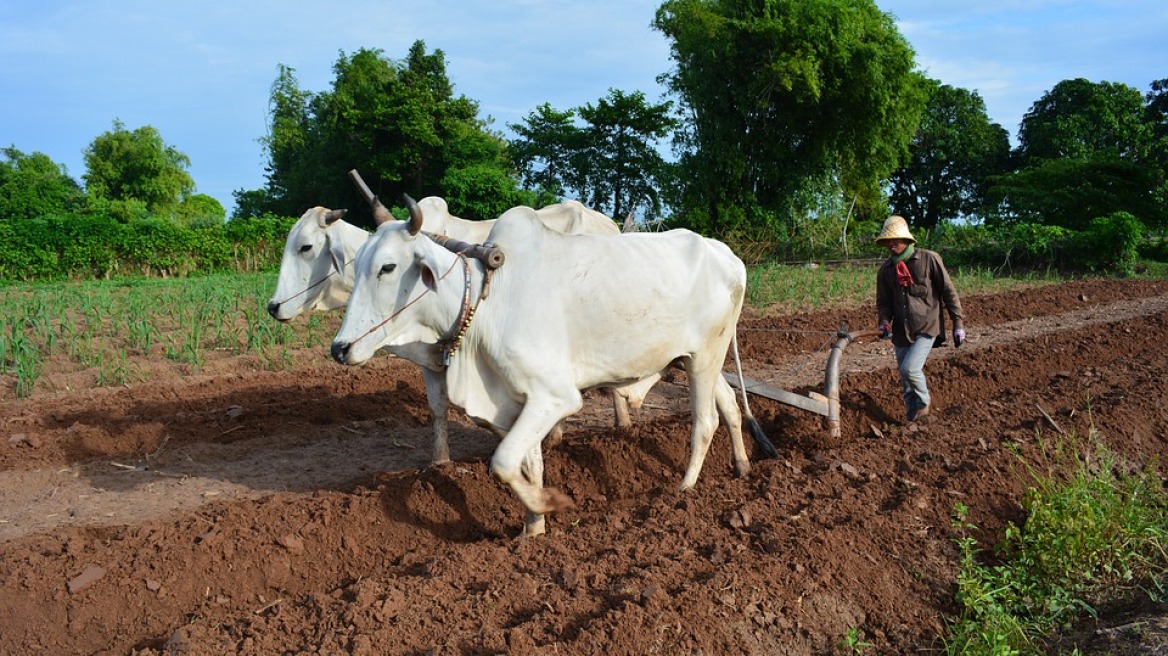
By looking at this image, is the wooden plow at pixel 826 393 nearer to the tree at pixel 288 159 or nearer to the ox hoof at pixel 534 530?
the ox hoof at pixel 534 530

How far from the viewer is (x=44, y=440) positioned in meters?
6.86

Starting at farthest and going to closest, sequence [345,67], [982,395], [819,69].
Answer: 1. [345,67]
2. [819,69]
3. [982,395]

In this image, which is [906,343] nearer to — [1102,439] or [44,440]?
[1102,439]

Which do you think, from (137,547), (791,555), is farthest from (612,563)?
(137,547)

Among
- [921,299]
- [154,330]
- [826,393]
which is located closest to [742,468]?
[826,393]

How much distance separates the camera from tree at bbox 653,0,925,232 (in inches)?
1081

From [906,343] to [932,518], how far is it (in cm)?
235

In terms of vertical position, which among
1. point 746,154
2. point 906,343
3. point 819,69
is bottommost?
point 906,343

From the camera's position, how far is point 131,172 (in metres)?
45.9

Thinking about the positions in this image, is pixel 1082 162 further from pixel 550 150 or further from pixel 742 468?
pixel 742 468

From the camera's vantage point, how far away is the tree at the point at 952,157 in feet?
139

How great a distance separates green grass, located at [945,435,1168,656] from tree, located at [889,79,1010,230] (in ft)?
132

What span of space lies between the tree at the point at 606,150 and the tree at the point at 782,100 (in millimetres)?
2506

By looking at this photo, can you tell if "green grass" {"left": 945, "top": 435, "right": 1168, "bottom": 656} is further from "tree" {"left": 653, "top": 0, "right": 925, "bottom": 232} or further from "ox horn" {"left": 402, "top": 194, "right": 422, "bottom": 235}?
"tree" {"left": 653, "top": 0, "right": 925, "bottom": 232}
